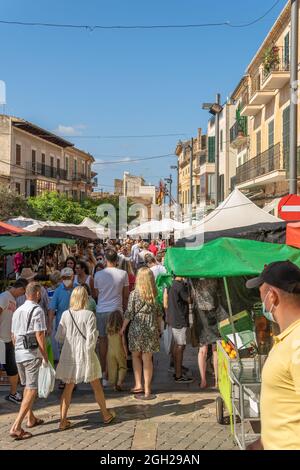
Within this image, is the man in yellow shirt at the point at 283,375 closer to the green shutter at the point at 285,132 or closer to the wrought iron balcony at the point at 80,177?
the green shutter at the point at 285,132

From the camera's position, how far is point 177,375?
26.3 ft

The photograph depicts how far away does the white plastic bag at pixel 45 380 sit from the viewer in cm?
585

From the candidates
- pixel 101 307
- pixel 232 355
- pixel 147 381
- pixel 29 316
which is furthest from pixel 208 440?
pixel 101 307

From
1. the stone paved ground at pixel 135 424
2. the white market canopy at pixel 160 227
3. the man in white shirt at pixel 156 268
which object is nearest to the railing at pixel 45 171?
the white market canopy at pixel 160 227

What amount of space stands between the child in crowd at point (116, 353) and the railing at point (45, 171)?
38.6 metres

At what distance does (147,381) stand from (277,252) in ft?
7.85

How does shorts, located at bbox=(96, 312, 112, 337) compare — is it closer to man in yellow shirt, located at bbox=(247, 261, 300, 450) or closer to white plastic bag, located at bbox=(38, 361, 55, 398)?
white plastic bag, located at bbox=(38, 361, 55, 398)

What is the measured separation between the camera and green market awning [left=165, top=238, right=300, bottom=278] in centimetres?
612

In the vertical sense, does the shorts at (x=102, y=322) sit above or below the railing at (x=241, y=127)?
below

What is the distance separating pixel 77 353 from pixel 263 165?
19435 mm

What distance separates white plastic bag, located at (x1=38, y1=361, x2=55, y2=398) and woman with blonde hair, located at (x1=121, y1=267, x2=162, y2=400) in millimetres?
1600

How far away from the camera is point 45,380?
588 centimetres

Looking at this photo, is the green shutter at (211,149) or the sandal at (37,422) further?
the green shutter at (211,149)

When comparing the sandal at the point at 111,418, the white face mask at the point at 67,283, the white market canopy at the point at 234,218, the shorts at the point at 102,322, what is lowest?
the sandal at the point at 111,418
